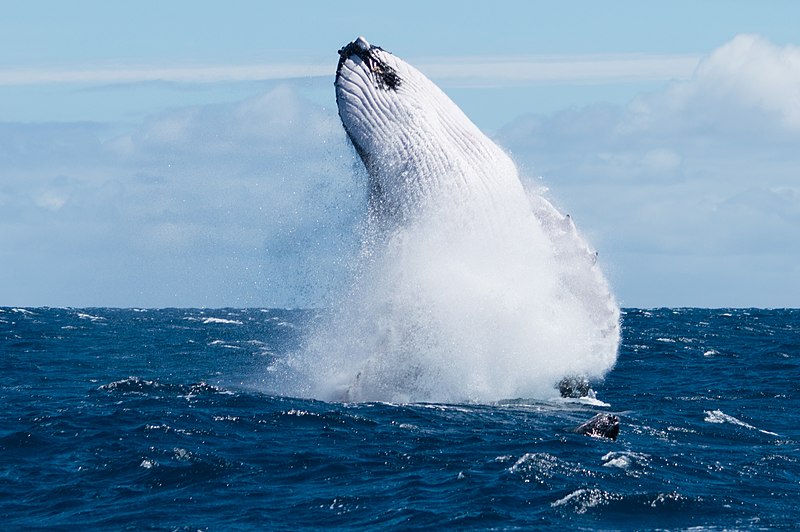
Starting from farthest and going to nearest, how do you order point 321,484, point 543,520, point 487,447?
point 487,447, point 321,484, point 543,520

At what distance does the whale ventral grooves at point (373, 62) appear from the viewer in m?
17.2

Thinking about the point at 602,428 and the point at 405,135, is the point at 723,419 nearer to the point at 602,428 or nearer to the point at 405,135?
the point at 602,428

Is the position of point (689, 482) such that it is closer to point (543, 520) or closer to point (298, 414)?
point (543, 520)

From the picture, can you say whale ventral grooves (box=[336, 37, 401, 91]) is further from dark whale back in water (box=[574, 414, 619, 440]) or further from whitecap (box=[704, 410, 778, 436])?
whitecap (box=[704, 410, 778, 436])

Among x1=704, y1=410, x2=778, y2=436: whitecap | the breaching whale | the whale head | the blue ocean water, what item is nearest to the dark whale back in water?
the blue ocean water

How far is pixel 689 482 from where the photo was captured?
14.1m

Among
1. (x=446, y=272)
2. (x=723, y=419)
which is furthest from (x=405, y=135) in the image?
(x=723, y=419)

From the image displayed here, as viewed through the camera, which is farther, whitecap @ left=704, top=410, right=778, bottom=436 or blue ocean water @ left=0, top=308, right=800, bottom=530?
whitecap @ left=704, top=410, right=778, bottom=436

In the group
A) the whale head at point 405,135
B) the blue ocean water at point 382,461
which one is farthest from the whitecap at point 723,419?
the whale head at point 405,135

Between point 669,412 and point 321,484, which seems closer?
point 321,484

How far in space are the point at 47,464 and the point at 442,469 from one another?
5.11m

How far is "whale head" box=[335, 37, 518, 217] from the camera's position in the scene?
56.6 feet

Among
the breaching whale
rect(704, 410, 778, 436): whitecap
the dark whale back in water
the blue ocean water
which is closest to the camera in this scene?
the blue ocean water

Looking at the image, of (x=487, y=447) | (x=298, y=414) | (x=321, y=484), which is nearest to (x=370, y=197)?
(x=298, y=414)
